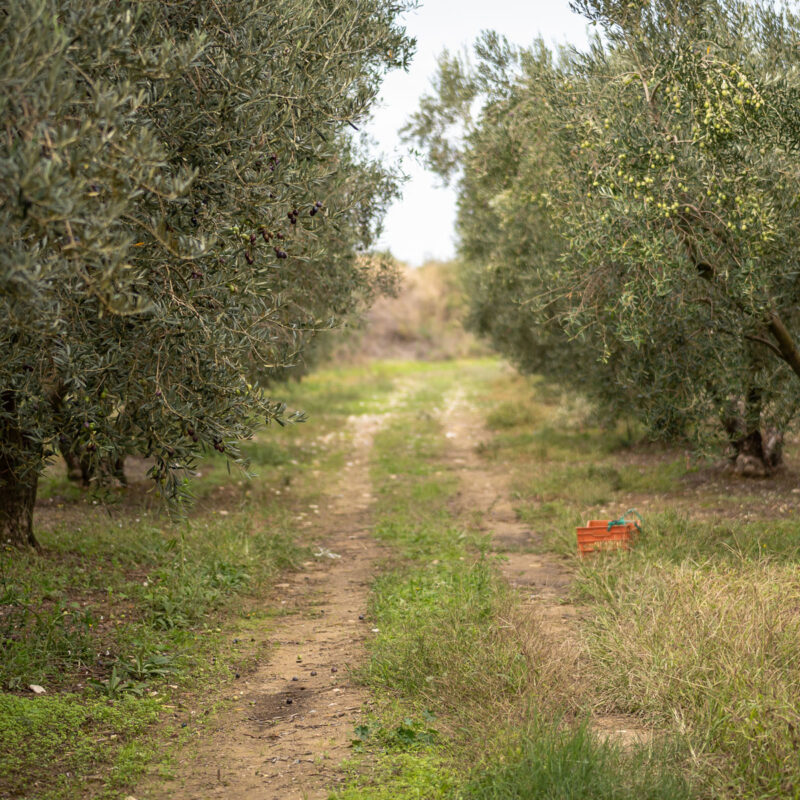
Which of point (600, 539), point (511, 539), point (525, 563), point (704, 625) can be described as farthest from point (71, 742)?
point (511, 539)

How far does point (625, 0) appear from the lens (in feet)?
32.0

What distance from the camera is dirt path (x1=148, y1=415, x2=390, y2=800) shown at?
5.52 metres

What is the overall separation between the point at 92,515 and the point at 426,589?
5.73 metres

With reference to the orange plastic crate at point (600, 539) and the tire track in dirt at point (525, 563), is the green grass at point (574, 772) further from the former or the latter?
the orange plastic crate at point (600, 539)

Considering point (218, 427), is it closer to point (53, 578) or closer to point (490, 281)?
point (53, 578)

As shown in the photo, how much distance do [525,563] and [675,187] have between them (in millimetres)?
5135

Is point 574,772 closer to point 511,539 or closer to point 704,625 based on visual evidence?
point 704,625

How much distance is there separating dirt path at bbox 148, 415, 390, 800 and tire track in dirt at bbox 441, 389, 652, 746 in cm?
187

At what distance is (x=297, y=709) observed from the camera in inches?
267

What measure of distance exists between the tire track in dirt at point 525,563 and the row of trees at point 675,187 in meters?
2.55

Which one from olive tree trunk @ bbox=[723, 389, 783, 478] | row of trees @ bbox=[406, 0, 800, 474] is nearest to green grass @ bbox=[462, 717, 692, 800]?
row of trees @ bbox=[406, 0, 800, 474]

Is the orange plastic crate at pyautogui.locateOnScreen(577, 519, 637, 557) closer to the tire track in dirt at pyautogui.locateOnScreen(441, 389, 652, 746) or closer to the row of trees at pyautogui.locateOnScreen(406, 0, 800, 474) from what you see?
the tire track in dirt at pyautogui.locateOnScreen(441, 389, 652, 746)

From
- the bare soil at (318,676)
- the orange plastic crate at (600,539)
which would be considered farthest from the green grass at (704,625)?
the bare soil at (318,676)

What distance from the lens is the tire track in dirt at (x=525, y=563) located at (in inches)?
239
